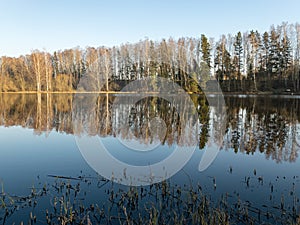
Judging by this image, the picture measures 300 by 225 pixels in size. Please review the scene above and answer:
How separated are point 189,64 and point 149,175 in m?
43.7

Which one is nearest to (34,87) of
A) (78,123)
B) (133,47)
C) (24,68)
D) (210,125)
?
(24,68)

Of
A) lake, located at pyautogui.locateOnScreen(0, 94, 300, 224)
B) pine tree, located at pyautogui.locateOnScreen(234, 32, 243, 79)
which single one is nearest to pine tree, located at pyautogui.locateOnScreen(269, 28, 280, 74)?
pine tree, located at pyautogui.locateOnScreen(234, 32, 243, 79)

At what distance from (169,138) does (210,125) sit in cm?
432

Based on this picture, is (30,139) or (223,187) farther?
(30,139)

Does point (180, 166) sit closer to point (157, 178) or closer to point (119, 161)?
point (157, 178)

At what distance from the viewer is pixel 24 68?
68688 mm

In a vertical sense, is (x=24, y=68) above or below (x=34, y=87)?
above

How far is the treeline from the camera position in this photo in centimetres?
4741

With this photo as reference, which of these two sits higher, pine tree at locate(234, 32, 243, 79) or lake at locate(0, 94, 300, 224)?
pine tree at locate(234, 32, 243, 79)

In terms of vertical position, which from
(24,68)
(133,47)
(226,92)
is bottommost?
(226,92)

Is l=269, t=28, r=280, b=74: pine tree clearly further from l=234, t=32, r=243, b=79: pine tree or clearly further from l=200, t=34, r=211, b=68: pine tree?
l=200, t=34, r=211, b=68: pine tree

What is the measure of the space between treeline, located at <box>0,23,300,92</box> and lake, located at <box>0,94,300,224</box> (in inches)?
1200

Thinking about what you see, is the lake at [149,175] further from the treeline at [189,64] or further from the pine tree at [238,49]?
the pine tree at [238,49]

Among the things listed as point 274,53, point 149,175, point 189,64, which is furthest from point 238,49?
point 149,175
